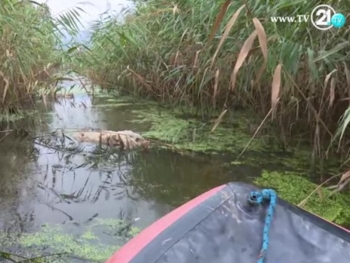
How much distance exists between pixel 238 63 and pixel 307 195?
0.79m

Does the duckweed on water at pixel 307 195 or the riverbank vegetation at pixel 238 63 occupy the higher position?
the riverbank vegetation at pixel 238 63

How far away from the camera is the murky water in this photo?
1661 mm

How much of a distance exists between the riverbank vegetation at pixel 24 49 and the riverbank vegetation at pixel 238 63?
1.21 feet

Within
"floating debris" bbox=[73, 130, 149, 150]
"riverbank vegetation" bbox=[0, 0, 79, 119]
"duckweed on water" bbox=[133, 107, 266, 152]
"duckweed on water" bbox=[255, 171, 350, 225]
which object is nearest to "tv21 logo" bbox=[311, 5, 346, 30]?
"duckweed on water" bbox=[255, 171, 350, 225]

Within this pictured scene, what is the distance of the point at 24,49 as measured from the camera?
2.77m

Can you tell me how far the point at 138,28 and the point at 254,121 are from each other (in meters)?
1.22

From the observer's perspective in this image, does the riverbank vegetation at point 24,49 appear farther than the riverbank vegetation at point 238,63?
Yes

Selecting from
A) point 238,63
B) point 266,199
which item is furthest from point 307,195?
point 266,199

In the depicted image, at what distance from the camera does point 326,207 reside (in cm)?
177

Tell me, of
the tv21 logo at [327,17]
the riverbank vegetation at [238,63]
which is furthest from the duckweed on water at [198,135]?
the tv21 logo at [327,17]

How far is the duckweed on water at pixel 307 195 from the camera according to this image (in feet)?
5.65

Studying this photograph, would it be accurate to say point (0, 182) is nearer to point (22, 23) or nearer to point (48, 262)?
point (48, 262)

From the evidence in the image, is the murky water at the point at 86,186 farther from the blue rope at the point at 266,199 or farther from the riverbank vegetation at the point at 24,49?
the blue rope at the point at 266,199

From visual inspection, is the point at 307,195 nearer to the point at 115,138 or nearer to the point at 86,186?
the point at 86,186
